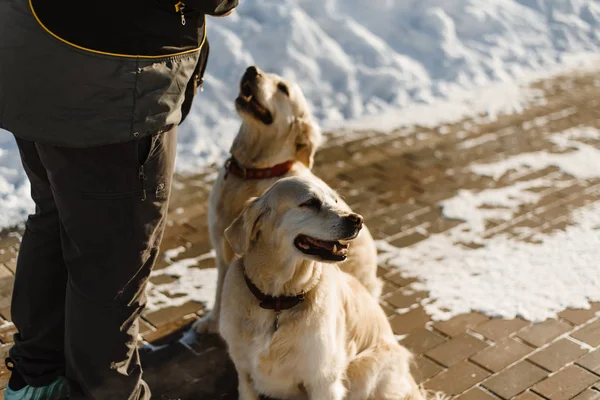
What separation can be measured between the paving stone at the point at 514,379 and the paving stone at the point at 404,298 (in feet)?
2.49

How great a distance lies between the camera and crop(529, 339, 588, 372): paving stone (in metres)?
4.00

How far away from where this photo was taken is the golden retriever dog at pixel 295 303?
→ 10.6ft

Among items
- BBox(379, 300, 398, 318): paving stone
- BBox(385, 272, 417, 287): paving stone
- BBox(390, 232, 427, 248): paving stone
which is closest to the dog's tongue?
BBox(379, 300, 398, 318): paving stone

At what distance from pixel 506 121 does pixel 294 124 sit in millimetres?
3611

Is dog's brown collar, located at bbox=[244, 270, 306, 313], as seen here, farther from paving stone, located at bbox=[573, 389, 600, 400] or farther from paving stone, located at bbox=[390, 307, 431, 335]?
paving stone, located at bbox=[573, 389, 600, 400]

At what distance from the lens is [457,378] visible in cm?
391

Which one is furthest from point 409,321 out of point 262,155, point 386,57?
point 386,57

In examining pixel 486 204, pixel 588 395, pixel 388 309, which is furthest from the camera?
pixel 486 204

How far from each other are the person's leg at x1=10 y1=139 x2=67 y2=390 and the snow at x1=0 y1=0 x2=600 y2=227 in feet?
9.41

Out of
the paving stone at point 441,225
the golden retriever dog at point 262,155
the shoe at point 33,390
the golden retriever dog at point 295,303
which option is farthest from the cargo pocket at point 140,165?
the paving stone at point 441,225

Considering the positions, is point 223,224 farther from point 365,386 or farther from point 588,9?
point 588,9

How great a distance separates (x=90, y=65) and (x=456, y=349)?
244cm

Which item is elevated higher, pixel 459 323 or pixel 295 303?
pixel 295 303

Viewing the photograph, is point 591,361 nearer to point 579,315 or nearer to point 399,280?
point 579,315
